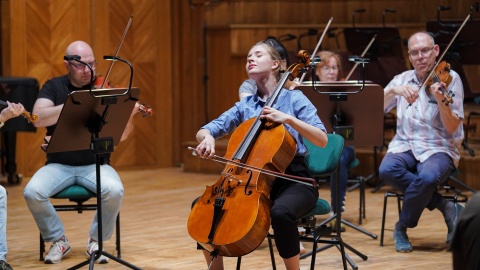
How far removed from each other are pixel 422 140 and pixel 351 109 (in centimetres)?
60

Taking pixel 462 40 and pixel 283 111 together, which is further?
pixel 462 40

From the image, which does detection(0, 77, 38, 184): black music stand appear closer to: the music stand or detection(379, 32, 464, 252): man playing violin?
the music stand

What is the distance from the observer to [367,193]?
729cm

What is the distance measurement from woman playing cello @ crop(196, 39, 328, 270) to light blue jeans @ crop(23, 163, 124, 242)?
96 cm

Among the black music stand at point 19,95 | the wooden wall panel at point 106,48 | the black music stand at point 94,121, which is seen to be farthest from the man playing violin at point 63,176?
the wooden wall panel at point 106,48

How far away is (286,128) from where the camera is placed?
4.06 metres

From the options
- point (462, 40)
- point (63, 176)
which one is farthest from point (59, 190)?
point (462, 40)

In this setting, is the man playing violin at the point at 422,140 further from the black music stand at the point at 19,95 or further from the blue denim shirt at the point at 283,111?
the black music stand at the point at 19,95

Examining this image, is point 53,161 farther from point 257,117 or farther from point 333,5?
point 333,5

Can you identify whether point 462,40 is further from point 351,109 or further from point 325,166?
point 325,166

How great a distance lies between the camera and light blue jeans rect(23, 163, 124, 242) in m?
4.77

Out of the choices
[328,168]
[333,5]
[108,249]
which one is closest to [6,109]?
[108,249]

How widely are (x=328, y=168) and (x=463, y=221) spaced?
238 cm

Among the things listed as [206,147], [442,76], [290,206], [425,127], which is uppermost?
[442,76]
